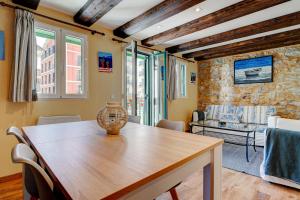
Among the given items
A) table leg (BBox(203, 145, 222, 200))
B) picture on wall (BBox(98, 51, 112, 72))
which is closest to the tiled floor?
table leg (BBox(203, 145, 222, 200))

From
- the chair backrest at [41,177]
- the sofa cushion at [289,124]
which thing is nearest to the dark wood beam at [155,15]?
the sofa cushion at [289,124]

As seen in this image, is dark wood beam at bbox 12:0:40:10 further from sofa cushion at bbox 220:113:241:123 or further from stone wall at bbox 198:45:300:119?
stone wall at bbox 198:45:300:119

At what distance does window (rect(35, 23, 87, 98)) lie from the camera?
8.44 feet

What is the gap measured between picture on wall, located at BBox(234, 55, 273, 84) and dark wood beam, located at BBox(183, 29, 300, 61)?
11.9 inches

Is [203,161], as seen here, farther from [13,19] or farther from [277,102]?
[277,102]

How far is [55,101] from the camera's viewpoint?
2.64 meters

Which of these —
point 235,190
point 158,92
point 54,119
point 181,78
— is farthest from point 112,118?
point 181,78

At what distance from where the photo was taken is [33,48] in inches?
92.5

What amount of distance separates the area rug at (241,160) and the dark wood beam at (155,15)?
2.49m

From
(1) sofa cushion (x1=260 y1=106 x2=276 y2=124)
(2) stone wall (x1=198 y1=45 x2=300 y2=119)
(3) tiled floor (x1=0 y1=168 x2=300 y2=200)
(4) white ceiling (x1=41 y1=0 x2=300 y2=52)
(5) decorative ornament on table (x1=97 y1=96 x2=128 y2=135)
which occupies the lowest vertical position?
(3) tiled floor (x1=0 y1=168 x2=300 y2=200)

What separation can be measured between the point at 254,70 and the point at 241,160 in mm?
2823

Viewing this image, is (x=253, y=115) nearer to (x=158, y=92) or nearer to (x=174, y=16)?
(x=158, y=92)

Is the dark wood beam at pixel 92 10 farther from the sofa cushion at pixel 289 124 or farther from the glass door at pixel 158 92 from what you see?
the sofa cushion at pixel 289 124

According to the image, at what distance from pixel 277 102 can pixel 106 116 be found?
4667 millimetres
